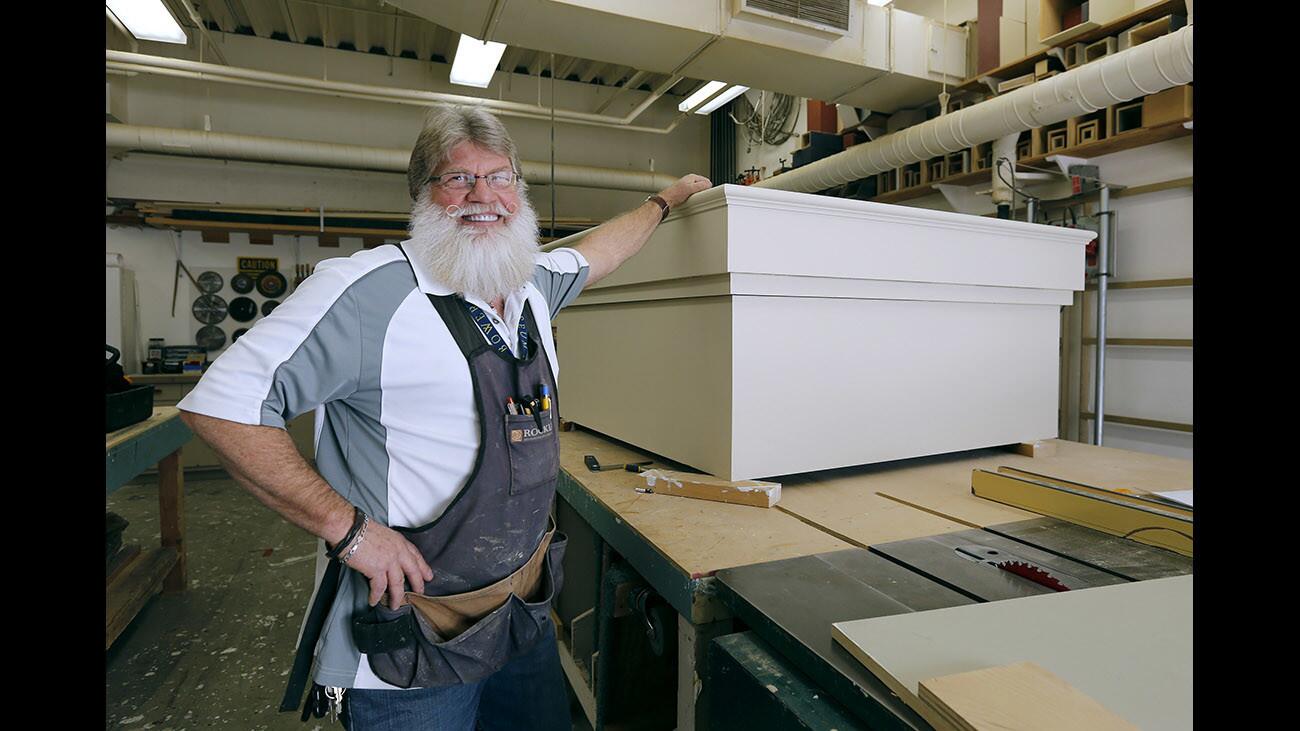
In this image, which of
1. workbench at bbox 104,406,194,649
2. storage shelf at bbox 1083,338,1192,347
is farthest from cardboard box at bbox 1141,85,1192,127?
workbench at bbox 104,406,194,649

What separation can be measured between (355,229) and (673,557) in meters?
6.28

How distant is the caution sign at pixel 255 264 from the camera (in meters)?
6.73

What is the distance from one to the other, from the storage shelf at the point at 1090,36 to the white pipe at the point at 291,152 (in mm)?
3372

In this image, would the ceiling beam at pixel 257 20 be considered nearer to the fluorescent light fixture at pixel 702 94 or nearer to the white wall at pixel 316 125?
the white wall at pixel 316 125

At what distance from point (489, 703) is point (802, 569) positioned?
2.49 ft

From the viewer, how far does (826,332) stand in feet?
5.50

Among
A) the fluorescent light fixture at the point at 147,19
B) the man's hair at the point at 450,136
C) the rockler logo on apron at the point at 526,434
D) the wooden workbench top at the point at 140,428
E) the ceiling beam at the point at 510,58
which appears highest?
the ceiling beam at the point at 510,58

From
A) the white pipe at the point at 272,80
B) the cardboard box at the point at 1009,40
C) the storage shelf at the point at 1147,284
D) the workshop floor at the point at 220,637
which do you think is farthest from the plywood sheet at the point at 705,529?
the white pipe at the point at 272,80

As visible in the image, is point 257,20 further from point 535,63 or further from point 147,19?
point 535,63

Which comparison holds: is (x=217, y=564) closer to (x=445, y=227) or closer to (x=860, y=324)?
(x=445, y=227)

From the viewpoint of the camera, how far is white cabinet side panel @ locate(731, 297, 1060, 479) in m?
1.58

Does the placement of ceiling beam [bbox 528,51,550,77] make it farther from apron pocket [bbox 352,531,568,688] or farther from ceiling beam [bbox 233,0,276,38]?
apron pocket [bbox 352,531,568,688]

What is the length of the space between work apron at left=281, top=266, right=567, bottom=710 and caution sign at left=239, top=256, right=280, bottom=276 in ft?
22.1
